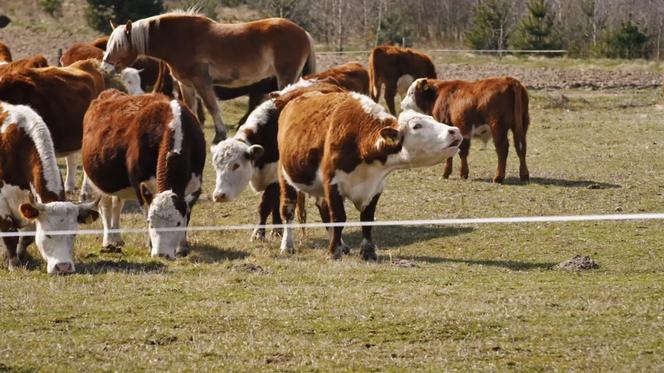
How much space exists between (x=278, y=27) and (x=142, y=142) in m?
8.40

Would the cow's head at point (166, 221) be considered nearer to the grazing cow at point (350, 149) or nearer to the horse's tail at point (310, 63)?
the grazing cow at point (350, 149)

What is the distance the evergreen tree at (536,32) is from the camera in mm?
49812

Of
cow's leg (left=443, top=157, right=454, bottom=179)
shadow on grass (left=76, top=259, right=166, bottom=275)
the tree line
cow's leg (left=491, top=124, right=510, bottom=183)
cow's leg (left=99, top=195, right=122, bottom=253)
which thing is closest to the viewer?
shadow on grass (left=76, top=259, right=166, bottom=275)

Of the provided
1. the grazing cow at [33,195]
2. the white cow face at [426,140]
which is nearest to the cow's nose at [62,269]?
the grazing cow at [33,195]

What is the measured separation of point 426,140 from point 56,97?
520 cm

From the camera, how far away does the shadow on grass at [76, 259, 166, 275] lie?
35.2ft

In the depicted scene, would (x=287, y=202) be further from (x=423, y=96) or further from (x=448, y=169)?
(x=423, y=96)

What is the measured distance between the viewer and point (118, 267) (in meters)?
10.9

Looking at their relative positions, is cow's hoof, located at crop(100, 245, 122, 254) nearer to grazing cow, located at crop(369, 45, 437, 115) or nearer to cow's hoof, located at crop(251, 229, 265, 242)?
cow's hoof, located at crop(251, 229, 265, 242)

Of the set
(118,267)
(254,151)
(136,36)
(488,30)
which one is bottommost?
(488,30)

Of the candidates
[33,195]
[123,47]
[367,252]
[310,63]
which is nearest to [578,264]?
[367,252]

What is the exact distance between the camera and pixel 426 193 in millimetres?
16312

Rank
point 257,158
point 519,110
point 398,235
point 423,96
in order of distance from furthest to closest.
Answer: point 423,96
point 519,110
point 398,235
point 257,158

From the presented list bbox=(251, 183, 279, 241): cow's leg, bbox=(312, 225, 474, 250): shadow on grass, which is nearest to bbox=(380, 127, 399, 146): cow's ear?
bbox=(312, 225, 474, 250): shadow on grass
